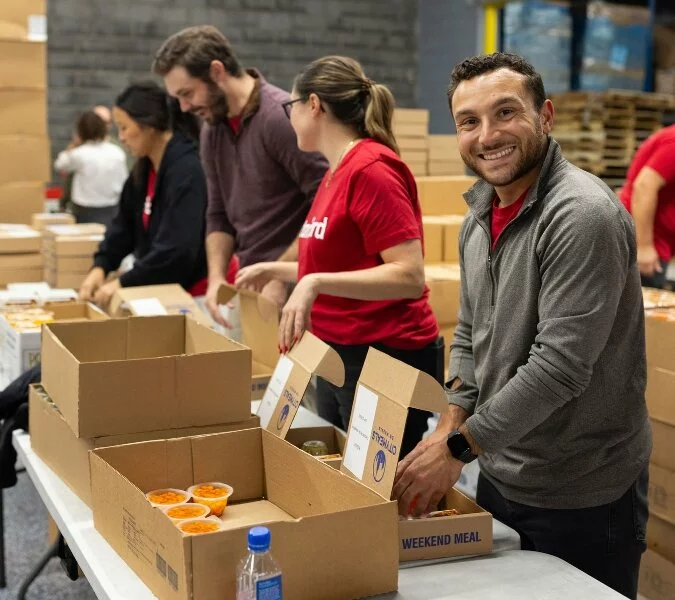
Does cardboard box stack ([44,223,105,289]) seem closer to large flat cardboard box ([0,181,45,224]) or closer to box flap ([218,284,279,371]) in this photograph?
large flat cardboard box ([0,181,45,224])

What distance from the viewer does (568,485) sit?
171 centimetres

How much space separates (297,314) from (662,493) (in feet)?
4.22

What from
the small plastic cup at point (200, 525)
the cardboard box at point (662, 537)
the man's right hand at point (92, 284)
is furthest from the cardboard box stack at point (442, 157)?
the small plastic cup at point (200, 525)

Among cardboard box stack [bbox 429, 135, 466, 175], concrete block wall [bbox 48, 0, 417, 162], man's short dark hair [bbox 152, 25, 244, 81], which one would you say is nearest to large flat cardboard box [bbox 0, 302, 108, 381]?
man's short dark hair [bbox 152, 25, 244, 81]

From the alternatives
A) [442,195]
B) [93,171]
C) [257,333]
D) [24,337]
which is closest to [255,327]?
[257,333]

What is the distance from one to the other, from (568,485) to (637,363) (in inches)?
10.0

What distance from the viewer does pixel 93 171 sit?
7.16 meters

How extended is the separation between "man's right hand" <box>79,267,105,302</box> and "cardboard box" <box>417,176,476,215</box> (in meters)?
1.51

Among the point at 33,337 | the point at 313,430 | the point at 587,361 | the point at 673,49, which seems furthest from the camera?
the point at 673,49

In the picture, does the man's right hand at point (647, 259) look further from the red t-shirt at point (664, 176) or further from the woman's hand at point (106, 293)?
the woman's hand at point (106, 293)

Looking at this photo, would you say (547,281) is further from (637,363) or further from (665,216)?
(665,216)

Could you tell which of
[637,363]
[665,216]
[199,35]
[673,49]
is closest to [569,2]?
[673,49]

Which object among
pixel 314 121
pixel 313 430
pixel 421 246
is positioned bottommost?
pixel 313 430

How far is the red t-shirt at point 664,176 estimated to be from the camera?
3.71 metres
